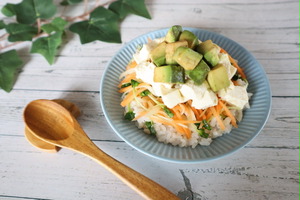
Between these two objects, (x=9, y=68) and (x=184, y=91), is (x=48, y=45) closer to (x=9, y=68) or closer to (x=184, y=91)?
(x=9, y=68)

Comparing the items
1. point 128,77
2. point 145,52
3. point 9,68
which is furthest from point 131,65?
point 9,68

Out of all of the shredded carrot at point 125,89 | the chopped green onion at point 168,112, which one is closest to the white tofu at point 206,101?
the chopped green onion at point 168,112

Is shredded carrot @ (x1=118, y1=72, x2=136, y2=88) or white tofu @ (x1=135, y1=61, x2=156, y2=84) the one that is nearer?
white tofu @ (x1=135, y1=61, x2=156, y2=84)

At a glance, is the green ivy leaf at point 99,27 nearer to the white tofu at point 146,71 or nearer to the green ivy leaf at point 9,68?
the green ivy leaf at point 9,68

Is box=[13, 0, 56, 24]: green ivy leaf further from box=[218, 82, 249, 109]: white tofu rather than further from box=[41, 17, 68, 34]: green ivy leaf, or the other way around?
box=[218, 82, 249, 109]: white tofu

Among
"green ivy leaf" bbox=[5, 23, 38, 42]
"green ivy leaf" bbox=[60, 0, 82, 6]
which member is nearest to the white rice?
"green ivy leaf" bbox=[5, 23, 38, 42]
